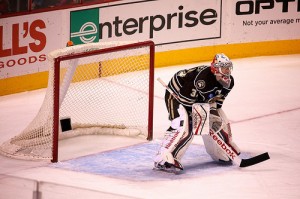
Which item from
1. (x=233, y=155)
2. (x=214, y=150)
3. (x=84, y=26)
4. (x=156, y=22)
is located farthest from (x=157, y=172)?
(x=156, y=22)

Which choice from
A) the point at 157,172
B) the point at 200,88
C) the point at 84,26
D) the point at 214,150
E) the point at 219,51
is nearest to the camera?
the point at 200,88

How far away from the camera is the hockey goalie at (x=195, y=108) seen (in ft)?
27.6

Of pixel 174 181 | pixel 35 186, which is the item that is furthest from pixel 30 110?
pixel 35 186

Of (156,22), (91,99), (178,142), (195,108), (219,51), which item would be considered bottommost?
(178,142)

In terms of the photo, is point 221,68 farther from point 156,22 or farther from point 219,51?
point 219,51

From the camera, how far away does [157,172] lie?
8.66m

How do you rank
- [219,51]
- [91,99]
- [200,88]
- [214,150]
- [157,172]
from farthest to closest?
[219,51] < [91,99] < [214,150] < [157,172] < [200,88]

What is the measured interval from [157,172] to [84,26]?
4313 millimetres

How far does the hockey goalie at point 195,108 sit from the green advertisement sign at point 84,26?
391 centimetres

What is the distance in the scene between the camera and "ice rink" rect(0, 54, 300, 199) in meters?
7.89

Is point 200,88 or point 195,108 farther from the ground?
point 200,88

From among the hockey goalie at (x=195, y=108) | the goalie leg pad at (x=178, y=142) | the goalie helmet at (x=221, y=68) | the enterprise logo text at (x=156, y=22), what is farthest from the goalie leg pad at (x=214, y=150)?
the enterprise logo text at (x=156, y=22)

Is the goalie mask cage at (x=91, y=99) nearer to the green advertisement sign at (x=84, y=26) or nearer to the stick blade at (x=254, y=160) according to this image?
the green advertisement sign at (x=84, y=26)

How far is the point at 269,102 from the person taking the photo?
1156 cm
